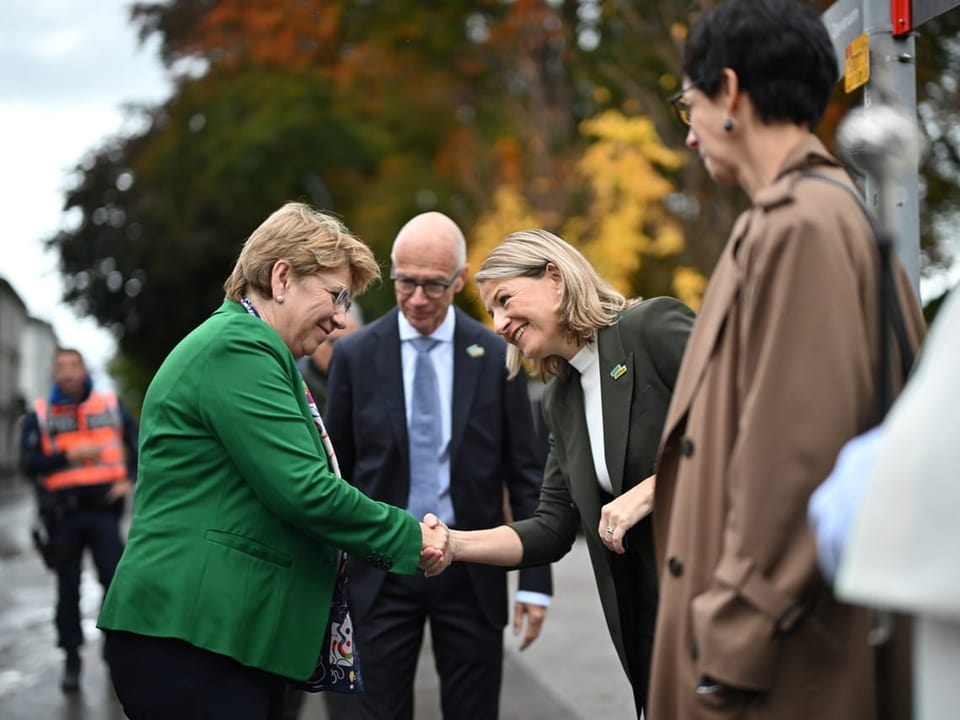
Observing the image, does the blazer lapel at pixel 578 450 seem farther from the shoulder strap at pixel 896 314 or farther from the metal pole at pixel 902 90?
the shoulder strap at pixel 896 314

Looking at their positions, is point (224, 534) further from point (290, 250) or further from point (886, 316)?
point (886, 316)

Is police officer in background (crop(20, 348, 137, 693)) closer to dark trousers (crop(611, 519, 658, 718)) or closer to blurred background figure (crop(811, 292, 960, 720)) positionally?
dark trousers (crop(611, 519, 658, 718))

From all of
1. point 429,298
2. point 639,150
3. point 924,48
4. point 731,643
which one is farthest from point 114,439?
→ point 639,150

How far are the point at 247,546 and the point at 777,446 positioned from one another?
1608 millimetres

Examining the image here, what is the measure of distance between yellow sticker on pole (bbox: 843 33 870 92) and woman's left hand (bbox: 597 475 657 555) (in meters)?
1.51

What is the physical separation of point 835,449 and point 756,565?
0.75 ft

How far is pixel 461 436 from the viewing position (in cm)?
510

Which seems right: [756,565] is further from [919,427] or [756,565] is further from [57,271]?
[57,271]

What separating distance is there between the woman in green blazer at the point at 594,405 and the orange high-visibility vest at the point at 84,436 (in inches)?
231

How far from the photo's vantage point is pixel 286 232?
372 cm

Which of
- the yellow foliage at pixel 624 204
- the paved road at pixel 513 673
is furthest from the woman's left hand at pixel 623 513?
the yellow foliage at pixel 624 204

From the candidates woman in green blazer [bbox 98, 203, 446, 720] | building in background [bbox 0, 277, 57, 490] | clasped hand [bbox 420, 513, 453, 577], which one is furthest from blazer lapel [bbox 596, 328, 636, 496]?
building in background [bbox 0, 277, 57, 490]

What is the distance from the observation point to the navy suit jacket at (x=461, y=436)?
5.04 meters

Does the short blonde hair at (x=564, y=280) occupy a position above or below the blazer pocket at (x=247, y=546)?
above
